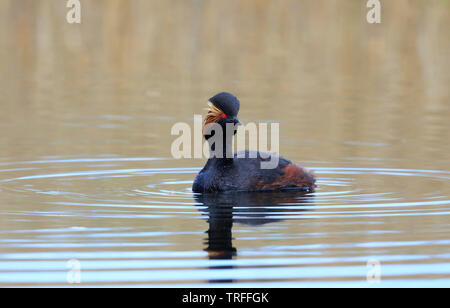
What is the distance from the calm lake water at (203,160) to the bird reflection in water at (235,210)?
1.4 inches

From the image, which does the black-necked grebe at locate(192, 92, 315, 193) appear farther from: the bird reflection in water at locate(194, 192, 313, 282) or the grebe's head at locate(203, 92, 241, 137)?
the bird reflection in water at locate(194, 192, 313, 282)

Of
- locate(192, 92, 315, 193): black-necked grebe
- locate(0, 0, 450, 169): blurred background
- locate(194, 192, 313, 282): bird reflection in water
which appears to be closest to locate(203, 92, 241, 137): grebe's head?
locate(192, 92, 315, 193): black-necked grebe

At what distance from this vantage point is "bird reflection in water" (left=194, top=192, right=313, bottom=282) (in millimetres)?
9297

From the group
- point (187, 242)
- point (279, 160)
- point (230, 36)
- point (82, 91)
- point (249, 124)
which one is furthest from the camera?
point (230, 36)

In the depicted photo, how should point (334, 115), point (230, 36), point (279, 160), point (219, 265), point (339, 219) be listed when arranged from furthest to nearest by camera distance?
point (230, 36)
point (334, 115)
point (279, 160)
point (339, 219)
point (219, 265)

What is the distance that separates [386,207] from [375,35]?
18.6m

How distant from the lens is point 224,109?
12.2 m

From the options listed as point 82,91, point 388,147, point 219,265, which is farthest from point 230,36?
point 219,265

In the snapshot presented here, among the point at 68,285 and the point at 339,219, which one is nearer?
the point at 68,285

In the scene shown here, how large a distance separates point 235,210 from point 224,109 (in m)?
1.64

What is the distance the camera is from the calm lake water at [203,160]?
869 cm

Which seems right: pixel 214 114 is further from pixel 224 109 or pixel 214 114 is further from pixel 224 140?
pixel 224 140
